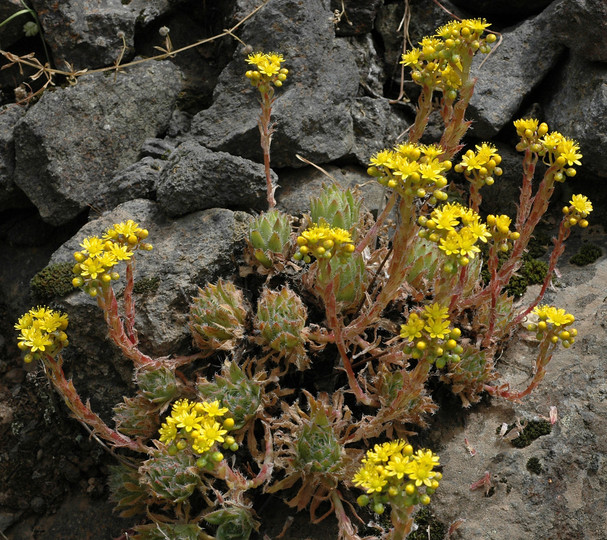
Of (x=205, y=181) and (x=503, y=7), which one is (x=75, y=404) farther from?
(x=503, y=7)

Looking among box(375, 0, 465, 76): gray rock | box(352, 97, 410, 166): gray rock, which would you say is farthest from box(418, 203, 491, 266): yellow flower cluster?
box(375, 0, 465, 76): gray rock

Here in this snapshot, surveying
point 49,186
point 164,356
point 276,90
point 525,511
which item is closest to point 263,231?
point 164,356

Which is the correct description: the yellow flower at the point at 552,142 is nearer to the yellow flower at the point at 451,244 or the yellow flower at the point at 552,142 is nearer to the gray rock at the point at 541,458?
the yellow flower at the point at 451,244

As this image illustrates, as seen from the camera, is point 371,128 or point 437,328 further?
point 371,128

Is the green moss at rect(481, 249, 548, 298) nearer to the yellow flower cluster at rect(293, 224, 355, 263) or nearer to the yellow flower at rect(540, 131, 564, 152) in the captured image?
the yellow flower at rect(540, 131, 564, 152)

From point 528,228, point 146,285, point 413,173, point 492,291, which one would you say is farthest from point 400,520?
point 146,285

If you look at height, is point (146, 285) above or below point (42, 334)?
below
